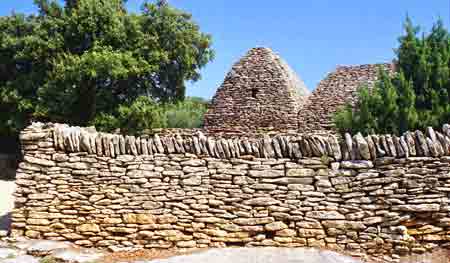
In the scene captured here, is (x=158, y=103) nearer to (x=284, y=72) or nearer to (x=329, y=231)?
(x=284, y=72)

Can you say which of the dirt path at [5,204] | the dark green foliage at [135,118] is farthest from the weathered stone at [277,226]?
the dark green foliage at [135,118]

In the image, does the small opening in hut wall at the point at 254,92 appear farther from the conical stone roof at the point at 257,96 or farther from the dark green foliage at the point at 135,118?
the dark green foliage at the point at 135,118

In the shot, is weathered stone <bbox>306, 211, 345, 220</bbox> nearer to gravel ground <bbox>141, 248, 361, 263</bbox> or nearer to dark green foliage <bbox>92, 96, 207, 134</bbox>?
gravel ground <bbox>141, 248, 361, 263</bbox>

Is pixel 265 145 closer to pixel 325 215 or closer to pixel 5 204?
pixel 325 215

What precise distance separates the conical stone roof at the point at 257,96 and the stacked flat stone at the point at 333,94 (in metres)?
0.52

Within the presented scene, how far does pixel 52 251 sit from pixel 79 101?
12.3 m

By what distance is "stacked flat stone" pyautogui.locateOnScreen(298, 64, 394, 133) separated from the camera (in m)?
16.8

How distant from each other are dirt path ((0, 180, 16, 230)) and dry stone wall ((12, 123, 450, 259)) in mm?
1158

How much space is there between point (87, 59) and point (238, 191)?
36.4 feet

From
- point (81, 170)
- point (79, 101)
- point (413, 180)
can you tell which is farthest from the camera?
point (79, 101)

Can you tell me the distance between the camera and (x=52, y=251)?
6.80 meters

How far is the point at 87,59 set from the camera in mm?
16047

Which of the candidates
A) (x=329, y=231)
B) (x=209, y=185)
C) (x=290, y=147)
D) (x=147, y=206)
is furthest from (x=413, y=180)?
(x=147, y=206)

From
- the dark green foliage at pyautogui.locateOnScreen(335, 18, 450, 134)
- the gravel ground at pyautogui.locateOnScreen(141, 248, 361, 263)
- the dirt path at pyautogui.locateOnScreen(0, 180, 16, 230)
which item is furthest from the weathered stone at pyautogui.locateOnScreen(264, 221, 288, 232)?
the dark green foliage at pyautogui.locateOnScreen(335, 18, 450, 134)
